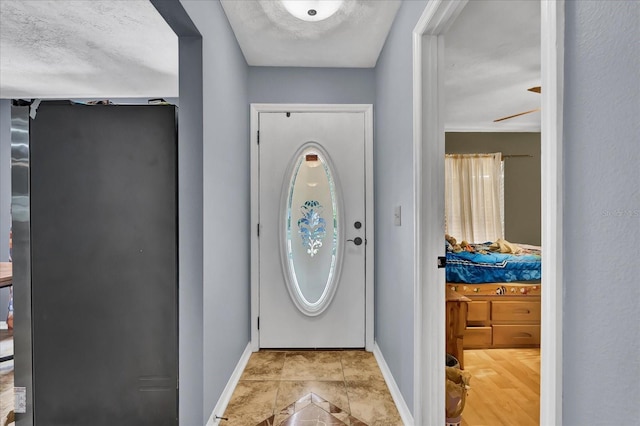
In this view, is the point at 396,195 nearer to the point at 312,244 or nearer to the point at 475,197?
the point at 312,244

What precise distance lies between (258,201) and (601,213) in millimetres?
2528

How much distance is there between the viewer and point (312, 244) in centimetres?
299

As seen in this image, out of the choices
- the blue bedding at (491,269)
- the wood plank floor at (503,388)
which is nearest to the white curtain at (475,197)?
the blue bedding at (491,269)

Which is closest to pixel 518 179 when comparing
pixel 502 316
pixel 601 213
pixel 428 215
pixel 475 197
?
pixel 475 197

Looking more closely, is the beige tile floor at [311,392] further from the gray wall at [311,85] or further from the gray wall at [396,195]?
the gray wall at [311,85]

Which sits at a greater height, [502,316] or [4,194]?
[4,194]

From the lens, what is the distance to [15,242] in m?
1.61

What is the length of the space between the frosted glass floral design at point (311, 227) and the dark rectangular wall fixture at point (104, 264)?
144 centimetres

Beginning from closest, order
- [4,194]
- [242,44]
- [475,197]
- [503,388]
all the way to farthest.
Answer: [503,388] → [242,44] → [4,194] → [475,197]

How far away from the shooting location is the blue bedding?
3.24m

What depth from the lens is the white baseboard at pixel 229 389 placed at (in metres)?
1.88

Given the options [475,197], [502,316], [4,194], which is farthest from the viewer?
[475,197]

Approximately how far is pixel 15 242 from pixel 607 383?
7.17 feet

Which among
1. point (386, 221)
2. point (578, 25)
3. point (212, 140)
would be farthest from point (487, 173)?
point (578, 25)
